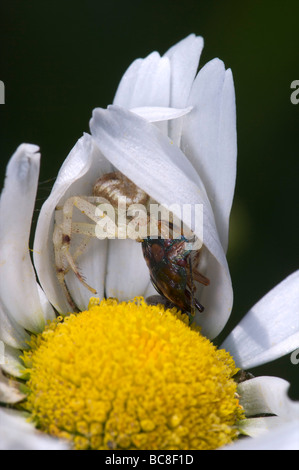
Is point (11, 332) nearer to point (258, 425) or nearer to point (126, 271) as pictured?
point (126, 271)

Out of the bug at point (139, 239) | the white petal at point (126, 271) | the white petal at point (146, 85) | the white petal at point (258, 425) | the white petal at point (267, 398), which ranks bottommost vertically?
the white petal at point (258, 425)

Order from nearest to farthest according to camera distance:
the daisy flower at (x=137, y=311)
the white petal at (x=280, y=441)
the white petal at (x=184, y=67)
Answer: the white petal at (x=280, y=441), the daisy flower at (x=137, y=311), the white petal at (x=184, y=67)

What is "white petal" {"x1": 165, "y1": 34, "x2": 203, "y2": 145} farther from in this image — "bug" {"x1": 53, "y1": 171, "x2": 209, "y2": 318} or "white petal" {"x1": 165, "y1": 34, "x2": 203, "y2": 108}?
"bug" {"x1": 53, "y1": 171, "x2": 209, "y2": 318}

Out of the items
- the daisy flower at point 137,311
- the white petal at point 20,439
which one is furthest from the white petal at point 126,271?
the white petal at point 20,439

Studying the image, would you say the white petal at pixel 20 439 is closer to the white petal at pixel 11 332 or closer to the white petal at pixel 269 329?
the white petal at pixel 11 332

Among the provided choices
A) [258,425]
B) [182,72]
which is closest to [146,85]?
[182,72]

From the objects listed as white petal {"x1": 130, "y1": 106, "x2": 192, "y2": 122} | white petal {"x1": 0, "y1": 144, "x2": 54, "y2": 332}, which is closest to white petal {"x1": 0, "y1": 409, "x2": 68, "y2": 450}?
white petal {"x1": 0, "y1": 144, "x2": 54, "y2": 332}

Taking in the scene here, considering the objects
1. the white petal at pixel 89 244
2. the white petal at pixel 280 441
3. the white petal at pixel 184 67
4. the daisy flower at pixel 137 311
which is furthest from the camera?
the white petal at pixel 184 67
